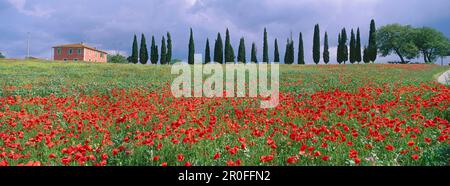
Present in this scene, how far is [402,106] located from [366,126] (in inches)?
149

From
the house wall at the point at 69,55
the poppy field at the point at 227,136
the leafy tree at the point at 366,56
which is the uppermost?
the house wall at the point at 69,55

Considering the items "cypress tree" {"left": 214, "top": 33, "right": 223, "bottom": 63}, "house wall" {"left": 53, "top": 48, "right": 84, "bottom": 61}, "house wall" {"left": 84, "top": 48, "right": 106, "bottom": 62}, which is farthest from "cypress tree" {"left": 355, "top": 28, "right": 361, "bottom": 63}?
"house wall" {"left": 53, "top": 48, "right": 84, "bottom": 61}

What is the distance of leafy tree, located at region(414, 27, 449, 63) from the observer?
9331 centimetres

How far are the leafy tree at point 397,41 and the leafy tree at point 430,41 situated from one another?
2.17 metres

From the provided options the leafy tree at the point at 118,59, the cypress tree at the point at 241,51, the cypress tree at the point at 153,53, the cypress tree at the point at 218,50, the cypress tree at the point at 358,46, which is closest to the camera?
the cypress tree at the point at 358,46

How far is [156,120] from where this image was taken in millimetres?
10070

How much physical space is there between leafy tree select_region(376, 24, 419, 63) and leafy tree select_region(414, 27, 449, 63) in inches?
85.3

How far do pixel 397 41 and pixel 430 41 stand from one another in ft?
31.1

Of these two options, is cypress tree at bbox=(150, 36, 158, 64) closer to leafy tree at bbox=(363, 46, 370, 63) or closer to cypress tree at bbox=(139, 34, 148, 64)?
cypress tree at bbox=(139, 34, 148, 64)

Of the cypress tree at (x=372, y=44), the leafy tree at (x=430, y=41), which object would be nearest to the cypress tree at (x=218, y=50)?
the cypress tree at (x=372, y=44)

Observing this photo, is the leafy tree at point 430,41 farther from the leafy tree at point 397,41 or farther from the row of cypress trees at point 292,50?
the row of cypress trees at point 292,50

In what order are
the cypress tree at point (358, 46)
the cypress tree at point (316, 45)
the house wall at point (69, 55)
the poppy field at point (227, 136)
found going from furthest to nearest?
1. the house wall at point (69, 55)
2. the cypress tree at point (316, 45)
3. the cypress tree at point (358, 46)
4. the poppy field at point (227, 136)

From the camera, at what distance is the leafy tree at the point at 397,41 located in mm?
90875
